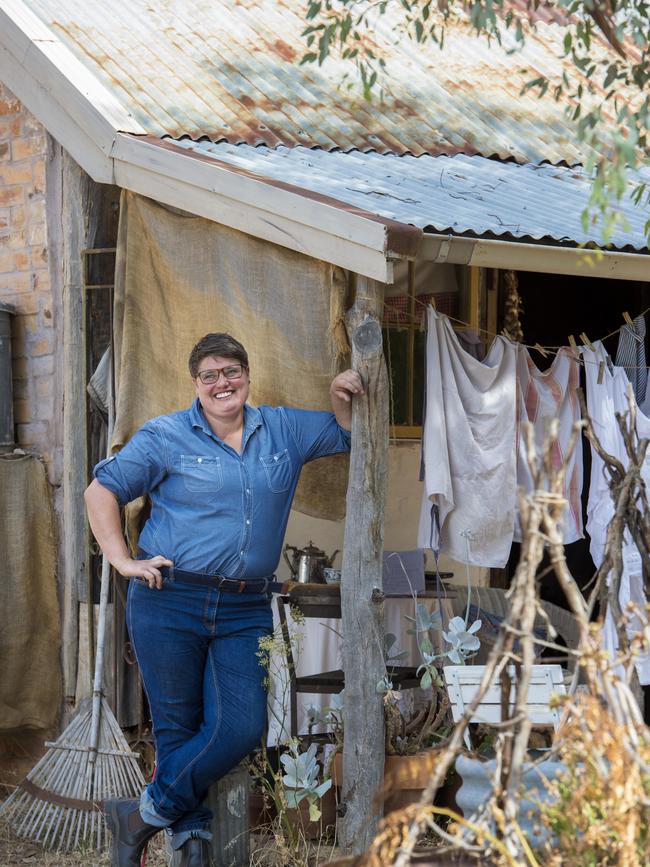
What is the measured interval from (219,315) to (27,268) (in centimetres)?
157

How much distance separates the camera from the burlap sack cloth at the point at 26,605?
6.57 m

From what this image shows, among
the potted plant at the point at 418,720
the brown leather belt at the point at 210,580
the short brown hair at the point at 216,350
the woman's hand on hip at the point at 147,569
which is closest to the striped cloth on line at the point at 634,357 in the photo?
the potted plant at the point at 418,720

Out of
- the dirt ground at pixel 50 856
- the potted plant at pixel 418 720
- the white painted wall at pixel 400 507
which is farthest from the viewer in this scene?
the white painted wall at pixel 400 507

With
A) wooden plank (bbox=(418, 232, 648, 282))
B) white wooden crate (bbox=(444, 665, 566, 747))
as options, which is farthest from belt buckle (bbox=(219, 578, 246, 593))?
wooden plank (bbox=(418, 232, 648, 282))

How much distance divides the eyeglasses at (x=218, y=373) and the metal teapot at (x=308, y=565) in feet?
5.94

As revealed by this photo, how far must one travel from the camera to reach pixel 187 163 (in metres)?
5.39

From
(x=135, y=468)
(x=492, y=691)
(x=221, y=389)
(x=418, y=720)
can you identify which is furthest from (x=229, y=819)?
(x=221, y=389)

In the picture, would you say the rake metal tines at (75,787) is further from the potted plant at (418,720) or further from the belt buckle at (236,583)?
the belt buckle at (236,583)

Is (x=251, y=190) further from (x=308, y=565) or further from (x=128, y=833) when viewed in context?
(x=128, y=833)

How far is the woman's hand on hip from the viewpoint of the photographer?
4.68 m

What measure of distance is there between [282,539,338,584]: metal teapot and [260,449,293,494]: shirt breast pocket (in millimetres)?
1541

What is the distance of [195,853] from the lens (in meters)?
4.81

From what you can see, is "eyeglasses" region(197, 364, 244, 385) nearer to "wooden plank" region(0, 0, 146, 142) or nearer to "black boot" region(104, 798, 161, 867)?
"wooden plank" region(0, 0, 146, 142)

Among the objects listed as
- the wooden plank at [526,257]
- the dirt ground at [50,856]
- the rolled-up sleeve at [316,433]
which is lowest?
the dirt ground at [50,856]
